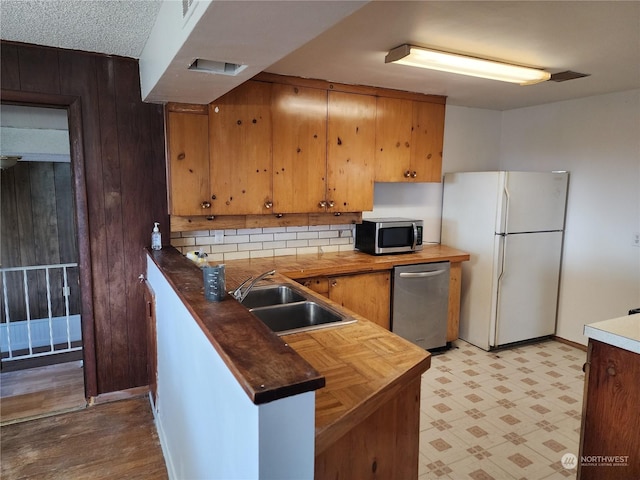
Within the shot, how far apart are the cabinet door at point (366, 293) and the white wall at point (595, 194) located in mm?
1933

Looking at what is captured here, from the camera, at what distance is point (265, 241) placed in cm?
357

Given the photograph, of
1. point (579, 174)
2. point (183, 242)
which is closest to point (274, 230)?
point (183, 242)

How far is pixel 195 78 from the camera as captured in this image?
2.11m

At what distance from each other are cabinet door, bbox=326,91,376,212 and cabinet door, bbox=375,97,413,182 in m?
0.07

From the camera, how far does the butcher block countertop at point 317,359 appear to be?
963 millimetres

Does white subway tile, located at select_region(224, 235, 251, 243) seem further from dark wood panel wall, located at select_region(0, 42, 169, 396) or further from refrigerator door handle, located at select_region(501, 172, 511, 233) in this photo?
refrigerator door handle, located at select_region(501, 172, 511, 233)

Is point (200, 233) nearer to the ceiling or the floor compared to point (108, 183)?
nearer to the floor

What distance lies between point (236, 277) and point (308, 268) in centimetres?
56

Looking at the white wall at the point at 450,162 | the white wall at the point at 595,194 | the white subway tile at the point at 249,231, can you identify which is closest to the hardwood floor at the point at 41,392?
the white subway tile at the point at 249,231

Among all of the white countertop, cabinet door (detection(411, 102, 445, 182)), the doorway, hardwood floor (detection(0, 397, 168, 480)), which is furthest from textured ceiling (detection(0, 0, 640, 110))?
the doorway

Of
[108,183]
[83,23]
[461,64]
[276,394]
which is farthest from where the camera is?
[108,183]

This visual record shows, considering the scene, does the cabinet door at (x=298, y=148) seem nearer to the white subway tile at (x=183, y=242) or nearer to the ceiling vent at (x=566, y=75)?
the white subway tile at (x=183, y=242)

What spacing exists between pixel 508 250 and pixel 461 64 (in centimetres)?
187

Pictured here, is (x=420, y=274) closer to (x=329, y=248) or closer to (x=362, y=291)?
(x=362, y=291)
